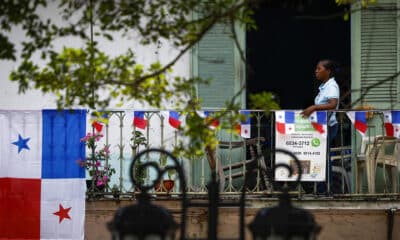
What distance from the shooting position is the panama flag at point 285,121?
1018 cm

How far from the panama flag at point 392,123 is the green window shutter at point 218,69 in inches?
82.1

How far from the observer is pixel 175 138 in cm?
1028

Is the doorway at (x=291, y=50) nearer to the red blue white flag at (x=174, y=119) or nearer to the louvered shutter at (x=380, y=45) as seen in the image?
the louvered shutter at (x=380, y=45)

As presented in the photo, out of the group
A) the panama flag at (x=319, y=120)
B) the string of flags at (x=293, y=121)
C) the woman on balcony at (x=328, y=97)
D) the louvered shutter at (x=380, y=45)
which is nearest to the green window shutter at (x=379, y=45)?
the louvered shutter at (x=380, y=45)

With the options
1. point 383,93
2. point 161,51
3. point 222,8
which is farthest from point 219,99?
point 222,8

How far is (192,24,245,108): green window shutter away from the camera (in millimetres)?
11516

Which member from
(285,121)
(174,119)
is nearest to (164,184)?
(174,119)

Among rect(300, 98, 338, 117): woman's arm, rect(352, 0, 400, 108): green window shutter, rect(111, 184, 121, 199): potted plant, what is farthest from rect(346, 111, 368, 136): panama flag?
rect(111, 184, 121, 199): potted plant

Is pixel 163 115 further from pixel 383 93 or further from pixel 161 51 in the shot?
pixel 383 93

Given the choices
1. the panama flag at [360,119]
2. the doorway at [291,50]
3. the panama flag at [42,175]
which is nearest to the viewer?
the panama flag at [42,175]

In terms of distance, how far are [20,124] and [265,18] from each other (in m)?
5.44

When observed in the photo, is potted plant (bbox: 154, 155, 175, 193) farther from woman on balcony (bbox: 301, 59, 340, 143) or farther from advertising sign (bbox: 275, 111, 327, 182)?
woman on balcony (bbox: 301, 59, 340, 143)

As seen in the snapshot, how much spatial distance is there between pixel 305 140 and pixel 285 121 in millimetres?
312

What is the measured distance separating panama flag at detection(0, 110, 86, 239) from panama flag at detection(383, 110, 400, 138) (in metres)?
3.47
